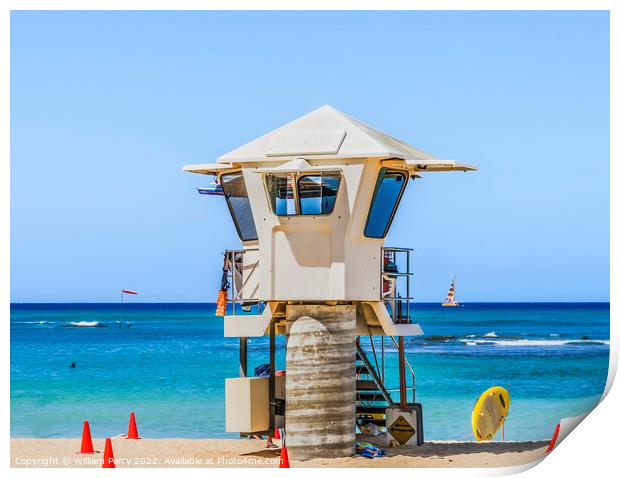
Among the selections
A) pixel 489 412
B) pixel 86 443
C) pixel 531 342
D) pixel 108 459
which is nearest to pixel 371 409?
pixel 489 412

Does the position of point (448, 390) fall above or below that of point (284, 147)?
below

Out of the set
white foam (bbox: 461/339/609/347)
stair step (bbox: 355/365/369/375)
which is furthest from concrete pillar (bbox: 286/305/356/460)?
white foam (bbox: 461/339/609/347)

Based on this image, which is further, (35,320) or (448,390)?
(35,320)

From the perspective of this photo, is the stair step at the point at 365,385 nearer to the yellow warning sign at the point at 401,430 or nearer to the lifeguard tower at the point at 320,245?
the yellow warning sign at the point at 401,430

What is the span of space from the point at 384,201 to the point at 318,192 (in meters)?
1.42

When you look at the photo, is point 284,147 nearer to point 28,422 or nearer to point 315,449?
point 315,449

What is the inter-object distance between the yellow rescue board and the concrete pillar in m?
6.39

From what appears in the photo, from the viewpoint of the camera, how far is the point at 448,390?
192ft

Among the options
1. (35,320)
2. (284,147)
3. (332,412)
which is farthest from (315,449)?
(35,320)

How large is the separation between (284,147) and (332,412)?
495 centimetres

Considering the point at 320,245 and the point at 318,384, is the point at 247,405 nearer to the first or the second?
the point at 318,384

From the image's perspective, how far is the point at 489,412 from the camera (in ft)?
103

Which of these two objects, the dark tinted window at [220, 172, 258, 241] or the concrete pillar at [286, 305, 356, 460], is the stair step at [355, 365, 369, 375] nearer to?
Result: the concrete pillar at [286, 305, 356, 460]

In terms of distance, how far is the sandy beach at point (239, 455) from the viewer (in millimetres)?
24719
